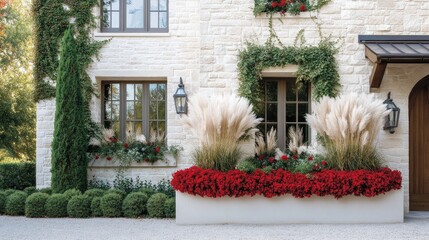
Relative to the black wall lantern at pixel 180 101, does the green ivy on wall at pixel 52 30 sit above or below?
above

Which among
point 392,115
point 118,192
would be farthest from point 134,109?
point 392,115

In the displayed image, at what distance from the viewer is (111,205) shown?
977 cm

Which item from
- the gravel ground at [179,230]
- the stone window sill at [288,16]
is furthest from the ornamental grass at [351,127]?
the stone window sill at [288,16]

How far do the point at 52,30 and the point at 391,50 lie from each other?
6880 mm

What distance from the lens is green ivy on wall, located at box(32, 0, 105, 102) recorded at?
1158cm

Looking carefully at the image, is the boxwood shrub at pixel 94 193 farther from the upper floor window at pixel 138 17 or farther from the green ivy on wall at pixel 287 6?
the green ivy on wall at pixel 287 6

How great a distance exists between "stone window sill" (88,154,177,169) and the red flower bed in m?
2.04

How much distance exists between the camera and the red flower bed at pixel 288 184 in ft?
29.7

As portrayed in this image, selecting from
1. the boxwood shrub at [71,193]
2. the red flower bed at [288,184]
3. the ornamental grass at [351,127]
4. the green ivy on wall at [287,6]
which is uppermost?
the green ivy on wall at [287,6]

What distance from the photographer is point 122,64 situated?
37.7ft

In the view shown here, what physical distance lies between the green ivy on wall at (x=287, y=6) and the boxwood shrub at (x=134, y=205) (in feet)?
13.5

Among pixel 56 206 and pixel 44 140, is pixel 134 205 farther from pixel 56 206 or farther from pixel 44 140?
pixel 44 140

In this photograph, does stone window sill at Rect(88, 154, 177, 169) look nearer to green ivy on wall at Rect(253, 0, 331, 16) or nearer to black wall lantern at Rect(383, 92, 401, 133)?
green ivy on wall at Rect(253, 0, 331, 16)

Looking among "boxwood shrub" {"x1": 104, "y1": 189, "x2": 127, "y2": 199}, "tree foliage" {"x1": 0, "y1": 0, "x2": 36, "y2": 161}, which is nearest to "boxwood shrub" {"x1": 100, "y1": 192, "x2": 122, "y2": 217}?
"boxwood shrub" {"x1": 104, "y1": 189, "x2": 127, "y2": 199}
